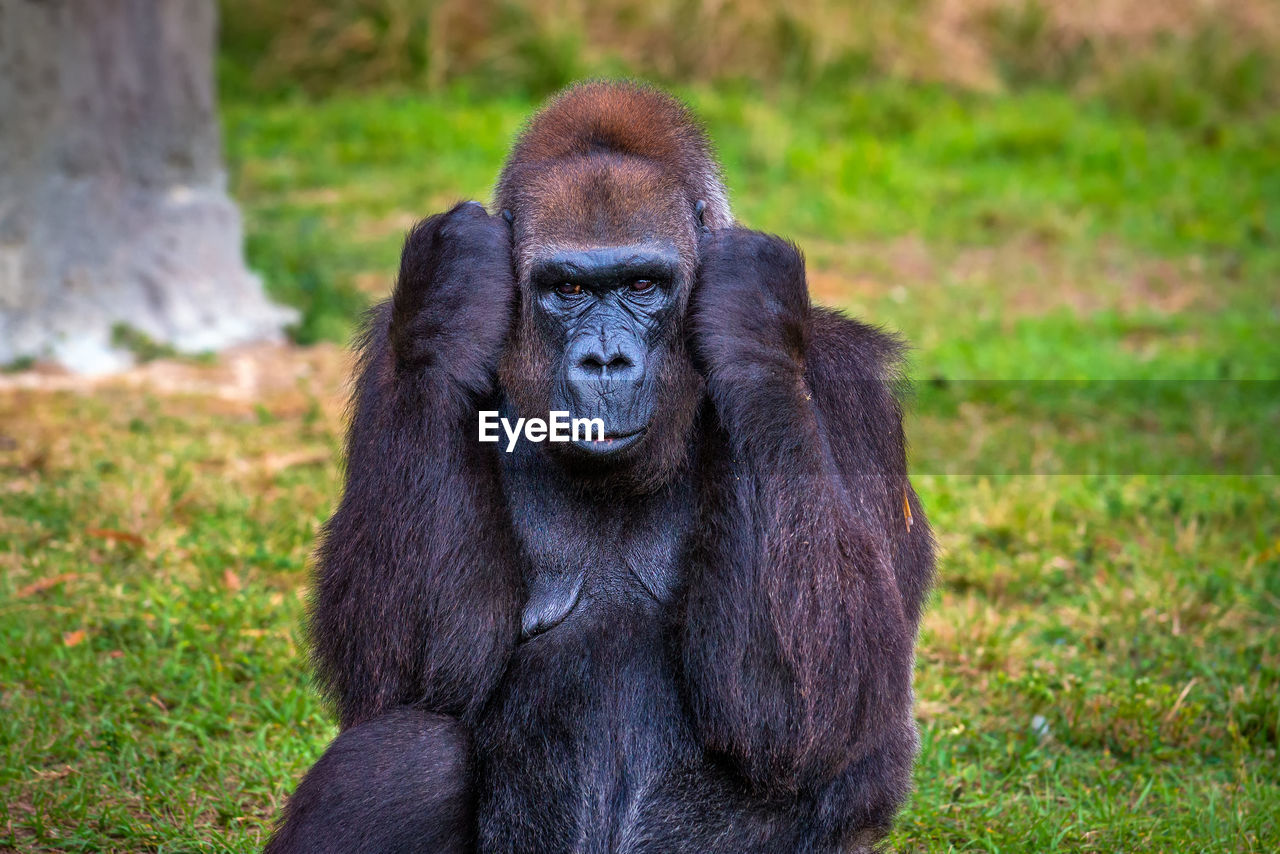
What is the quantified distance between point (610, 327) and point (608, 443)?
310 millimetres

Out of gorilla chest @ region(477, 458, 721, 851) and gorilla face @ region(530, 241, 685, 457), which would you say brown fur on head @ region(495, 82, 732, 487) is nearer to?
gorilla face @ region(530, 241, 685, 457)

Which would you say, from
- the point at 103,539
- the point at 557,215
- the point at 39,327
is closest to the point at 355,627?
the point at 557,215

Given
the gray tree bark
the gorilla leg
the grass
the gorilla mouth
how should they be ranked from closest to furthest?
the gorilla leg, the gorilla mouth, the grass, the gray tree bark

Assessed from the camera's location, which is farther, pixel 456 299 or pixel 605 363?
pixel 456 299

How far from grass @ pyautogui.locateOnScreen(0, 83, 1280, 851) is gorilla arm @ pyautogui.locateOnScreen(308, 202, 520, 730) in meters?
1.12

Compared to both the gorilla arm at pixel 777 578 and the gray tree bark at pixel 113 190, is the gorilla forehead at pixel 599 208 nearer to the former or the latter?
the gorilla arm at pixel 777 578

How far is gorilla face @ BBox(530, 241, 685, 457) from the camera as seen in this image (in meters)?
3.63

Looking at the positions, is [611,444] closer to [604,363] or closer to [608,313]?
[604,363]

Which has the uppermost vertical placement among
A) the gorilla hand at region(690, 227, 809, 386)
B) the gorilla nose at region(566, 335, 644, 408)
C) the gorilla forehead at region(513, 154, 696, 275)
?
the gorilla forehead at region(513, 154, 696, 275)

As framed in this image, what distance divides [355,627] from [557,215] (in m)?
1.21

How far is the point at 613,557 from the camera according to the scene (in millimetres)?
3875

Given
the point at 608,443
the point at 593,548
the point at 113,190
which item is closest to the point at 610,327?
A: the point at 608,443

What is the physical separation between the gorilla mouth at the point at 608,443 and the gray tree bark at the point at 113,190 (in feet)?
21.0

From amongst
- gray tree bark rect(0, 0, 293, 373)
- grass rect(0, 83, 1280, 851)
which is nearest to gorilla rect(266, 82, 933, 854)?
grass rect(0, 83, 1280, 851)
